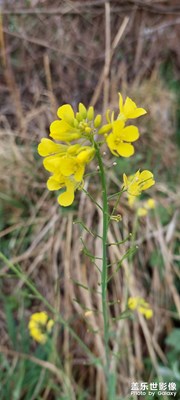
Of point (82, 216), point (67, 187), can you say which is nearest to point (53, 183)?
point (67, 187)

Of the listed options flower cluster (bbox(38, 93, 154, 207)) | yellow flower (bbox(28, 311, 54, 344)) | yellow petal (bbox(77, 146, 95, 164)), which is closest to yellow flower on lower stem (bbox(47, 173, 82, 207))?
flower cluster (bbox(38, 93, 154, 207))

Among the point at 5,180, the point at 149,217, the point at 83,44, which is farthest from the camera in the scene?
the point at 83,44

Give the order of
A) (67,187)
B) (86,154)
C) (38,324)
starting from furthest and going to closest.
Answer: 1. (38,324)
2. (67,187)
3. (86,154)

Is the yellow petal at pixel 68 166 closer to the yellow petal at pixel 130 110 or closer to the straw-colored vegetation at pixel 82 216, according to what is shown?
the yellow petal at pixel 130 110

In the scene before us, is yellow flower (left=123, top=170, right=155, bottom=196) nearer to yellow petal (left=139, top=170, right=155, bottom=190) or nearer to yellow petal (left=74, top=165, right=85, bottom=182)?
yellow petal (left=139, top=170, right=155, bottom=190)

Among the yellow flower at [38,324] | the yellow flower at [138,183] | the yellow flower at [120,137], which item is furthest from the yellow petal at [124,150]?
the yellow flower at [38,324]

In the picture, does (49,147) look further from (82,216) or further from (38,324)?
(82,216)

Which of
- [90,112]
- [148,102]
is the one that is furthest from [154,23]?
[90,112]

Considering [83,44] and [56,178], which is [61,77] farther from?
[56,178]
